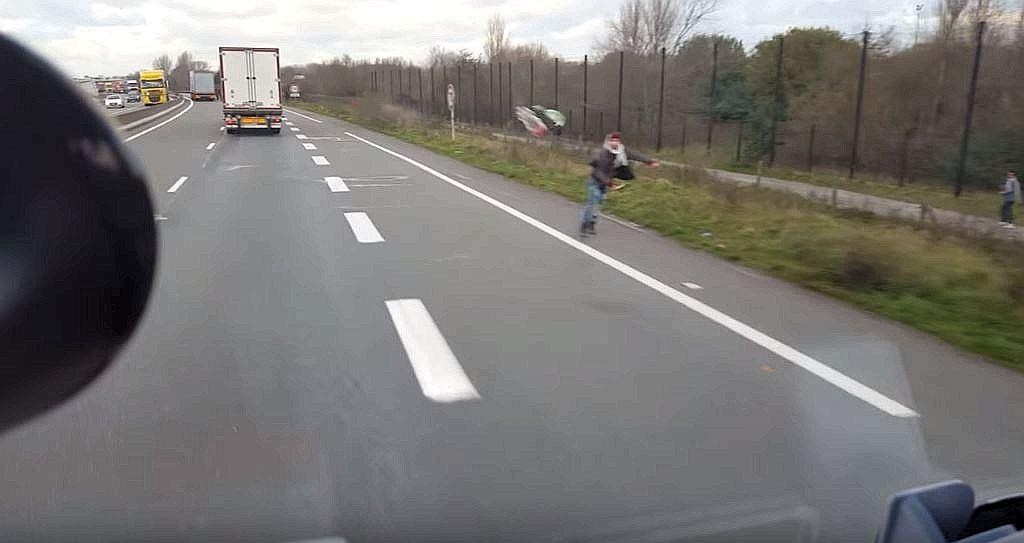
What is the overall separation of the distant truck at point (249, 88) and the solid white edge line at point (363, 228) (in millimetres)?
24217

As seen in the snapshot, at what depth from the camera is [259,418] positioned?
5.03 metres

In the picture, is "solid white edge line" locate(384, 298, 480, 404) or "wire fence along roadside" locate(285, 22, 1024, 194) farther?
"wire fence along roadside" locate(285, 22, 1024, 194)

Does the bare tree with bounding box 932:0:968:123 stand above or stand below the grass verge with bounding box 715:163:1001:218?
above

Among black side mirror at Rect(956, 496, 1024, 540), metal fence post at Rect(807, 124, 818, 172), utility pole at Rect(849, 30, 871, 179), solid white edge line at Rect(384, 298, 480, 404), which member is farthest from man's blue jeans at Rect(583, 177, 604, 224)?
metal fence post at Rect(807, 124, 818, 172)

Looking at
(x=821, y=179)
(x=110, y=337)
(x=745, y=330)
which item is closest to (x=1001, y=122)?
(x=821, y=179)

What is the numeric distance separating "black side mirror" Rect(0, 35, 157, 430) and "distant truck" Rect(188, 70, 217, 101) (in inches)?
3343

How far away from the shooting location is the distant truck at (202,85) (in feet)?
270

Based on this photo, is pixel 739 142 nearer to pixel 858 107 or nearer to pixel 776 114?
pixel 776 114

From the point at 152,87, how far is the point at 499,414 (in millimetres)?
78946

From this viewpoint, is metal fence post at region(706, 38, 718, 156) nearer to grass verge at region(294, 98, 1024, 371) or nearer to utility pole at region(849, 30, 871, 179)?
utility pole at region(849, 30, 871, 179)

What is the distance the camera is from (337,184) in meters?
18.4

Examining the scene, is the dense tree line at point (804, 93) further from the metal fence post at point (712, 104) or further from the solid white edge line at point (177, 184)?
the solid white edge line at point (177, 184)

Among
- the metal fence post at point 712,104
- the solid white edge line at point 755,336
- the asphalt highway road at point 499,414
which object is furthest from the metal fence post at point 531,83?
the asphalt highway road at point 499,414

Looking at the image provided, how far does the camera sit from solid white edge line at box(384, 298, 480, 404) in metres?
5.55
